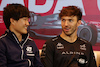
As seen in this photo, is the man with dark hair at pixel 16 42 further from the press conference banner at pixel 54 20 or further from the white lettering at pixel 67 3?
the white lettering at pixel 67 3

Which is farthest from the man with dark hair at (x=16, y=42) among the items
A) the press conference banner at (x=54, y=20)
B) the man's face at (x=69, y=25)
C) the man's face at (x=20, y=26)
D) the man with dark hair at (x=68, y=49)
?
the press conference banner at (x=54, y=20)

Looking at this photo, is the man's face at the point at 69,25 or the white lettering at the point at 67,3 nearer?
the man's face at the point at 69,25

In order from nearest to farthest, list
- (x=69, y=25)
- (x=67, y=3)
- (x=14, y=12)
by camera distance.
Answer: (x=14, y=12)
(x=69, y=25)
(x=67, y=3)

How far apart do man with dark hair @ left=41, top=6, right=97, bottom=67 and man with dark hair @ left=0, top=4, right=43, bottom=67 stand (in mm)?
176

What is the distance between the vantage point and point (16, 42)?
159 centimetres

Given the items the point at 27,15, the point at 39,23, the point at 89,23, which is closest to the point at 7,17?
the point at 27,15

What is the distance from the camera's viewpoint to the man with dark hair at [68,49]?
5.85ft

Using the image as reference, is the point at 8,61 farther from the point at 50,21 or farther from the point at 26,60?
the point at 50,21

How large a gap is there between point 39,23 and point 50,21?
16cm

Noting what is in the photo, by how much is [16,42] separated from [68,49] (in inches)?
22.0

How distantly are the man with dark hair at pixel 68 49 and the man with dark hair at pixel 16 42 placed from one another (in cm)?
18

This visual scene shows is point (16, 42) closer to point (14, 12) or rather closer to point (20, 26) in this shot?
point (20, 26)

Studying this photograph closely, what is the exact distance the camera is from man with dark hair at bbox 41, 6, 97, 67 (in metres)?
1.78

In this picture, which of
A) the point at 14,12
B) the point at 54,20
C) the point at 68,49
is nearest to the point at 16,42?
the point at 14,12
